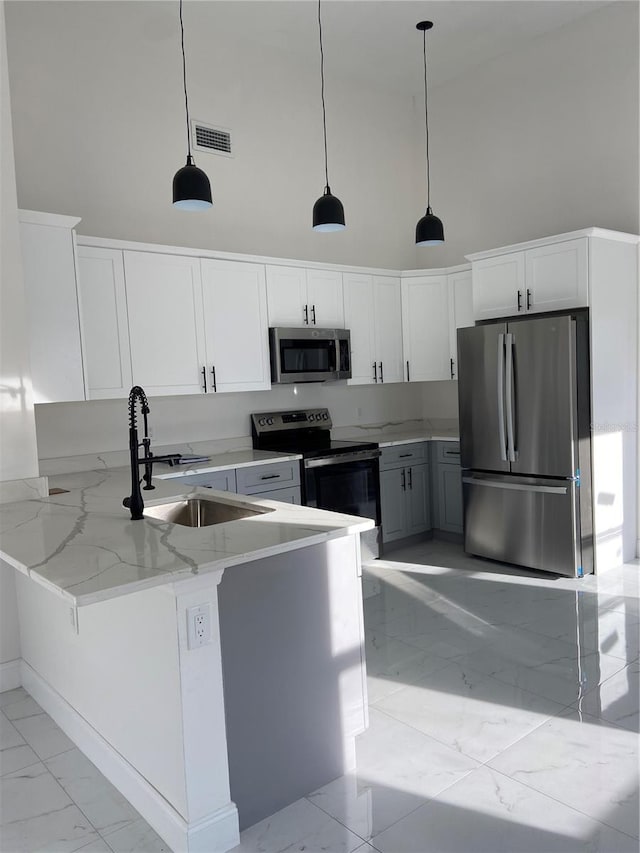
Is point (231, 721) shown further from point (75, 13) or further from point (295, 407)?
point (75, 13)

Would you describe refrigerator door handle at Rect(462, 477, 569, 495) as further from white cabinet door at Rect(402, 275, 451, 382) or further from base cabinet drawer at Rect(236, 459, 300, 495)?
base cabinet drawer at Rect(236, 459, 300, 495)

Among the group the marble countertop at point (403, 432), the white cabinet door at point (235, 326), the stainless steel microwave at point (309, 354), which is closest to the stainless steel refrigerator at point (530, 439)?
the marble countertop at point (403, 432)

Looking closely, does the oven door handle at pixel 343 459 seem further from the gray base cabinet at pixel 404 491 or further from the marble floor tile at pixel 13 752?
the marble floor tile at pixel 13 752

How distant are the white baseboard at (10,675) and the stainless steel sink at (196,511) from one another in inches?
43.1

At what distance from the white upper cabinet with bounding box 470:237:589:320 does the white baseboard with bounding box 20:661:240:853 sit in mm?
3664

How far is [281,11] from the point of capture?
4547 mm

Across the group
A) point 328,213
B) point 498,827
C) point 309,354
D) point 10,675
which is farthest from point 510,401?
point 10,675

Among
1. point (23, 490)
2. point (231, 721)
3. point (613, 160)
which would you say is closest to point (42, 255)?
point (23, 490)

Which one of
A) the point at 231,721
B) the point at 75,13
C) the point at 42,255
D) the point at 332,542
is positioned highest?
the point at 75,13

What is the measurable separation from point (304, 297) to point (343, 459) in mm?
1259

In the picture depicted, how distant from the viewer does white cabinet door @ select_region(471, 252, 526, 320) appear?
462 centimetres

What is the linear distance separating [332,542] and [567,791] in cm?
115

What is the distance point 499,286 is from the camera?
476cm

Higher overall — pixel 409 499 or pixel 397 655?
pixel 409 499
